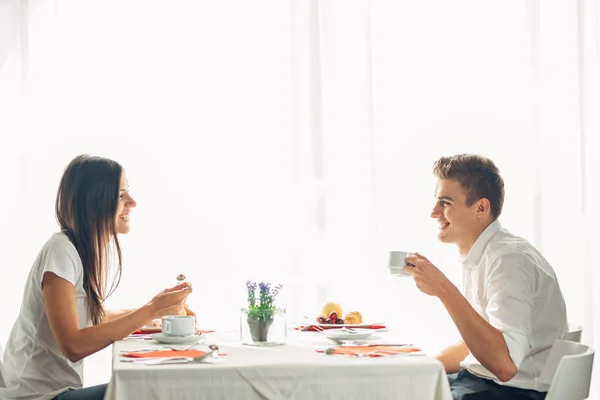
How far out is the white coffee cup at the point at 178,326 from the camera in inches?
74.9

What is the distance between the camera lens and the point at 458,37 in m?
3.39

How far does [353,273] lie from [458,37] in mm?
1111

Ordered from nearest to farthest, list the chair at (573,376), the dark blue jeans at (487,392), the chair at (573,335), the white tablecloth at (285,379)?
1. the white tablecloth at (285,379)
2. the chair at (573,376)
3. the dark blue jeans at (487,392)
4. the chair at (573,335)

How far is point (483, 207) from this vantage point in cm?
217

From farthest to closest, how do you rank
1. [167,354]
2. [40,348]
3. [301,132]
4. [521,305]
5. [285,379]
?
[301,132] → [40,348] → [521,305] → [167,354] → [285,379]

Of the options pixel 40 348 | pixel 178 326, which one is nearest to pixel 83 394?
pixel 40 348

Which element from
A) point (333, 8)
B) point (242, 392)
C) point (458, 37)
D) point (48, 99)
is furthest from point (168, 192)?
point (242, 392)

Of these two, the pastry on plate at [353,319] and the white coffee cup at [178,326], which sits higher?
the white coffee cup at [178,326]

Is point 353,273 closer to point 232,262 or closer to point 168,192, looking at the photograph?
point 232,262

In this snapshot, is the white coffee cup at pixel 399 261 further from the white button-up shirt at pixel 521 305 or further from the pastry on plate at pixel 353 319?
the pastry on plate at pixel 353 319

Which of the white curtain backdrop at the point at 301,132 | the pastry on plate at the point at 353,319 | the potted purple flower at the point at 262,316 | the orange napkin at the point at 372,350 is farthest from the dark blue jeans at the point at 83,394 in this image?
the white curtain backdrop at the point at 301,132

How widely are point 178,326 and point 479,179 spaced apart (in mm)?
909

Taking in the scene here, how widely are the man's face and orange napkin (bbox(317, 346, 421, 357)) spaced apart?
51cm

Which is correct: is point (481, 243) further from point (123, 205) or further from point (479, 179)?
point (123, 205)
